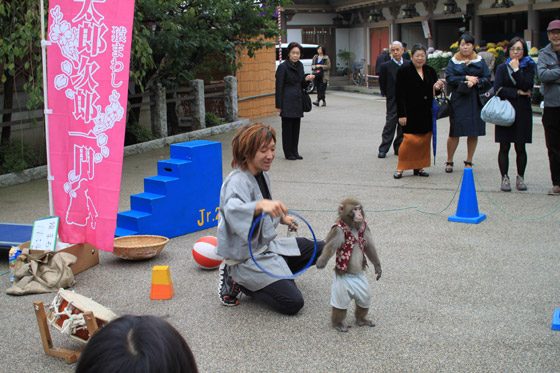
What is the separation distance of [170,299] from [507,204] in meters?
4.30

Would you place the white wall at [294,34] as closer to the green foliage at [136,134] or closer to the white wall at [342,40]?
the white wall at [342,40]

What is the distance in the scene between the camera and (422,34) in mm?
26094

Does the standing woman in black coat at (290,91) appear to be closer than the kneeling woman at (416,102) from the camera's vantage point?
No

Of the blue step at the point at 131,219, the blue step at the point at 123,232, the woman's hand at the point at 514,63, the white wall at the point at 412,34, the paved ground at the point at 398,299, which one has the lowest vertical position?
the paved ground at the point at 398,299

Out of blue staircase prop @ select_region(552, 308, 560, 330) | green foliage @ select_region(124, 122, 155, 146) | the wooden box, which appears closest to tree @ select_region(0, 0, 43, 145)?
the wooden box

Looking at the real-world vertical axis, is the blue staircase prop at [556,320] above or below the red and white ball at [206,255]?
below

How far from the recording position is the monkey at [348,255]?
12.7 ft

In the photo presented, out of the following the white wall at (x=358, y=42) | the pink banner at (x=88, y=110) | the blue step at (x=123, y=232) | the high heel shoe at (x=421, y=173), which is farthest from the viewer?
the white wall at (x=358, y=42)

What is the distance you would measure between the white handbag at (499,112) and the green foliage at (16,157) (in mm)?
6798

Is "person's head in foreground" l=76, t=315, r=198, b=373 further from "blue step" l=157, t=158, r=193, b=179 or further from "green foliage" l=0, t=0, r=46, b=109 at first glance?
"green foliage" l=0, t=0, r=46, b=109

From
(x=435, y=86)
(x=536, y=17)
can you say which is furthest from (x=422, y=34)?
(x=435, y=86)

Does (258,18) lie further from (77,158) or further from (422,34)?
(422,34)

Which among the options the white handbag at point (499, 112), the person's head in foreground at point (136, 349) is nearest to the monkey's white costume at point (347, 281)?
the person's head in foreground at point (136, 349)

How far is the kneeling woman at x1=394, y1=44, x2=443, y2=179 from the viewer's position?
327 inches
